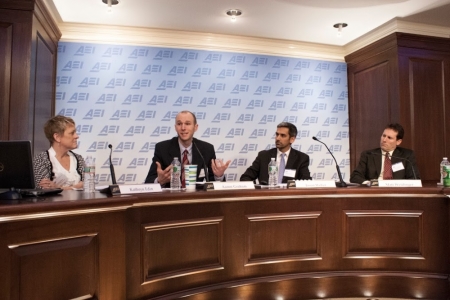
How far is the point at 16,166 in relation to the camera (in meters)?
1.55

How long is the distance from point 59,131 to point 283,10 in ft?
7.79

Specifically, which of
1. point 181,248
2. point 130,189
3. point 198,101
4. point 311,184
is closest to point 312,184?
point 311,184

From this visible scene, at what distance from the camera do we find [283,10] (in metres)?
3.52

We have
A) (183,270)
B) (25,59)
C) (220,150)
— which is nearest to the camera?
(183,270)

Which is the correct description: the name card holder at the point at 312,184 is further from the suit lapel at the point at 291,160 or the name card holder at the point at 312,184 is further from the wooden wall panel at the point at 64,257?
the wooden wall panel at the point at 64,257

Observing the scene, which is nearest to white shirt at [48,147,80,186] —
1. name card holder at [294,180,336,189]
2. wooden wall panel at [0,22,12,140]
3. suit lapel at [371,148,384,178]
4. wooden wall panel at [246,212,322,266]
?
wooden wall panel at [0,22,12,140]

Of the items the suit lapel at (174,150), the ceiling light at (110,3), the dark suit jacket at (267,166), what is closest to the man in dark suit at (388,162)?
the dark suit jacket at (267,166)

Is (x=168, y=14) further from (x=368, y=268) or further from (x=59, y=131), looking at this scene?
(x=368, y=268)

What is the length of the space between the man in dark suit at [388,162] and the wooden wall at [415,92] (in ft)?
2.54

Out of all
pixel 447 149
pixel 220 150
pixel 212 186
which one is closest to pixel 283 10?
pixel 220 150

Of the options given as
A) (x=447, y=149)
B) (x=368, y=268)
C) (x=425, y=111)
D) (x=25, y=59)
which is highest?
(x=25, y=59)

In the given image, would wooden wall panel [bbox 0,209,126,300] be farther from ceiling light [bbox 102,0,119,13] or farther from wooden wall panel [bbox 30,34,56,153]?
ceiling light [bbox 102,0,119,13]

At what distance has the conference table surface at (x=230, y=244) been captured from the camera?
1.44 metres

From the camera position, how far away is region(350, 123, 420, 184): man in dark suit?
3.11 metres
